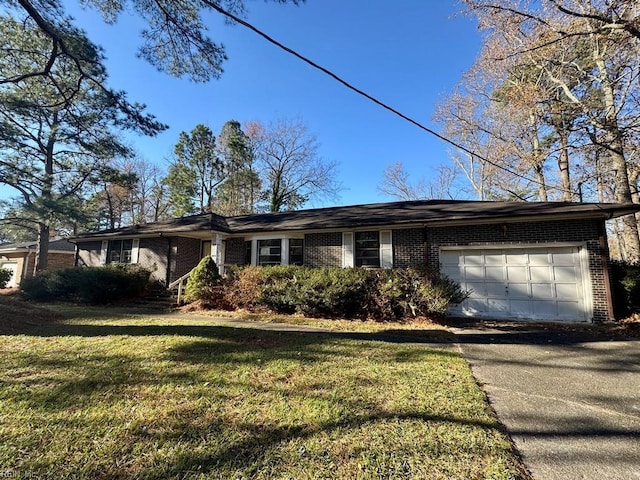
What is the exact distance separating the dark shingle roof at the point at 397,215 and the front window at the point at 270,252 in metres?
0.69

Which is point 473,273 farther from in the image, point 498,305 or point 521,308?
point 521,308

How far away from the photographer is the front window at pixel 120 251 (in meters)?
15.8

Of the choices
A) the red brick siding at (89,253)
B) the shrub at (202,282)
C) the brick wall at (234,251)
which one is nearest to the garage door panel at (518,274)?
the shrub at (202,282)

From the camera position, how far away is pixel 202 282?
10836 mm

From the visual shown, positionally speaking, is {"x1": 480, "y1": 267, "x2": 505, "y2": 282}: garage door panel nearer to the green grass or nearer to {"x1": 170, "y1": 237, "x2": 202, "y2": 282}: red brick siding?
the green grass

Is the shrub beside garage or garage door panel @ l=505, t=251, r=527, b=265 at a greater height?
garage door panel @ l=505, t=251, r=527, b=265

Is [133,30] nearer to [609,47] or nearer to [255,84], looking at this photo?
[255,84]

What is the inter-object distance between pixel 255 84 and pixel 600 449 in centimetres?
1140

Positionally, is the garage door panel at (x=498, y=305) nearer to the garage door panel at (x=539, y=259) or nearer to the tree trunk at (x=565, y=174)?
the garage door panel at (x=539, y=259)

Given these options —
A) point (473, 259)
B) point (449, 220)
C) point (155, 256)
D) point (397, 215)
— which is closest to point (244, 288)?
point (397, 215)

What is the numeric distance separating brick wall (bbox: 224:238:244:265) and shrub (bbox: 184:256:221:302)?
2520 millimetres

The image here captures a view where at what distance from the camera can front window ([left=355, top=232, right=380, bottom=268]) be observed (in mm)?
11469

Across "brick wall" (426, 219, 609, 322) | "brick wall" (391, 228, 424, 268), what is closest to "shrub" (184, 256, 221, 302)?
"brick wall" (391, 228, 424, 268)

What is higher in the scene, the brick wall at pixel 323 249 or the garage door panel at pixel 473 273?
the brick wall at pixel 323 249
